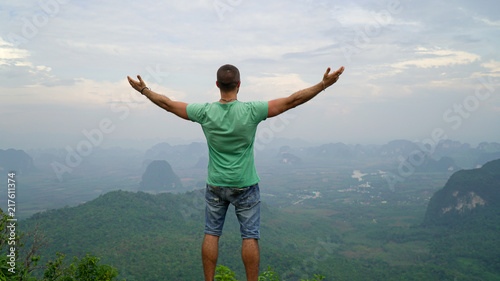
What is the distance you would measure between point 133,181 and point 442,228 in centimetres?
15845

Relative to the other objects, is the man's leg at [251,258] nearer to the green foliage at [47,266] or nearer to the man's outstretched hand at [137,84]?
the man's outstretched hand at [137,84]

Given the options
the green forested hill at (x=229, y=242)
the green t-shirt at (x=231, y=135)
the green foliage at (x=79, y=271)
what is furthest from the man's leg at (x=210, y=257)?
the green forested hill at (x=229, y=242)

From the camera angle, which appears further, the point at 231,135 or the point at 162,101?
the point at 162,101

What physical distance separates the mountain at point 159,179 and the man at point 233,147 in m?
173

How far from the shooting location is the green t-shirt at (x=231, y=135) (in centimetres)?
283

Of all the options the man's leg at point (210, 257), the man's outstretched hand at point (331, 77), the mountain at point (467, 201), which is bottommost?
the mountain at point (467, 201)

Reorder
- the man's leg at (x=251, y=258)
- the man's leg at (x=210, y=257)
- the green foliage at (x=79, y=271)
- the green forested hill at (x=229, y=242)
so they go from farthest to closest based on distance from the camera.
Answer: the green forested hill at (x=229, y=242), the green foliage at (x=79, y=271), the man's leg at (x=210, y=257), the man's leg at (x=251, y=258)

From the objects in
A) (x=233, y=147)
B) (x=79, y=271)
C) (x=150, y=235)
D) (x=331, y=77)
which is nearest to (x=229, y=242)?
(x=150, y=235)

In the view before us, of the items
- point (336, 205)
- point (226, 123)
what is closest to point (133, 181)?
point (336, 205)

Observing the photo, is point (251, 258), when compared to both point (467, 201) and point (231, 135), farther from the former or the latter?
point (467, 201)

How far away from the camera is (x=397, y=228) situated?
8481 cm

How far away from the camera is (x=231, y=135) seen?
2832mm

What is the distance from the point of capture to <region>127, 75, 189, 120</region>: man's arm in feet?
10.2

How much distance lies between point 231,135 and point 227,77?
56 cm
